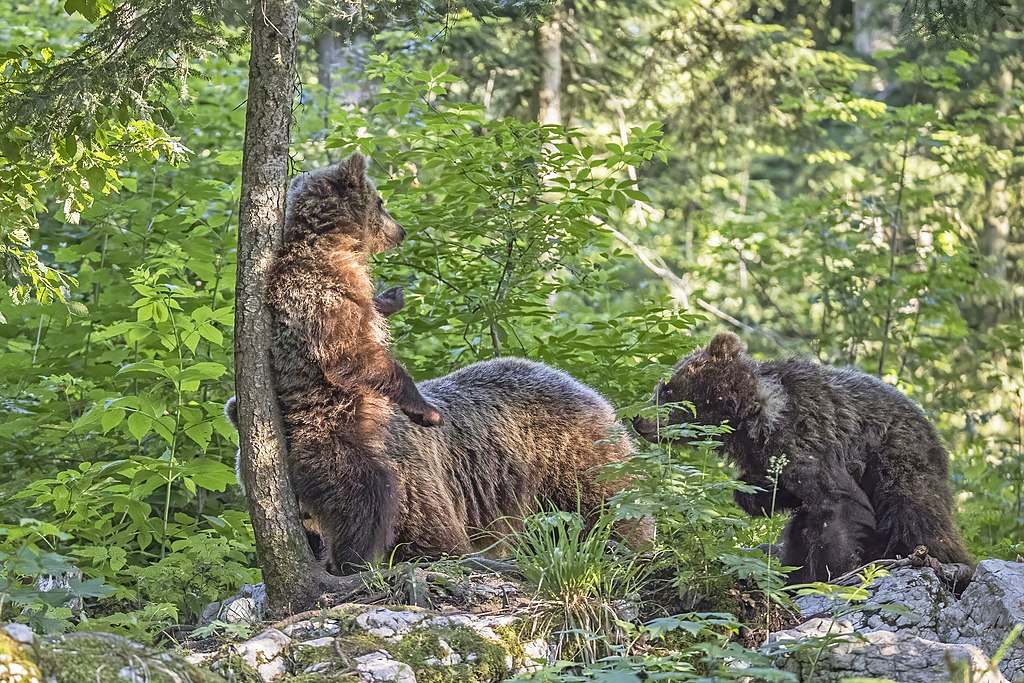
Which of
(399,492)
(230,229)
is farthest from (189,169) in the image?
(399,492)

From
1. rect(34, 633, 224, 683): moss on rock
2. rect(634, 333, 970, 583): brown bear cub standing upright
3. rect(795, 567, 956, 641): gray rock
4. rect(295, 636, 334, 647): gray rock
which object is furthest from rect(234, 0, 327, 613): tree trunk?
rect(795, 567, 956, 641): gray rock

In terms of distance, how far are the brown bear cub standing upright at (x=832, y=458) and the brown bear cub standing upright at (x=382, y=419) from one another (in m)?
0.72

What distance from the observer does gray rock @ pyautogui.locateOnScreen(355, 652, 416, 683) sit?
4.01m

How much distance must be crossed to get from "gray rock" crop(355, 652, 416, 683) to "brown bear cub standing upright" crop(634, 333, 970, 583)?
2.35 metres

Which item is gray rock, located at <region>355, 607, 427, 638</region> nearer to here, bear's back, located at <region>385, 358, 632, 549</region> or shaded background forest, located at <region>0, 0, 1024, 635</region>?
shaded background forest, located at <region>0, 0, 1024, 635</region>

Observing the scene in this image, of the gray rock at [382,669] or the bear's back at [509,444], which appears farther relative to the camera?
the bear's back at [509,444]

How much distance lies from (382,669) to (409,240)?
4173 millimetres

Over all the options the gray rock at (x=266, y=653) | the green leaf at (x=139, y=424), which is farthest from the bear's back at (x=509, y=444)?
the gray rock at (x=266, y=653)

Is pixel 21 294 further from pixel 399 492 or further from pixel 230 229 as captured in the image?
pixel 230 229

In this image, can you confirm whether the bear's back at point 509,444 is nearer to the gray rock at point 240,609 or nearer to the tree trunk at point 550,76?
the gray rock at point 240,609

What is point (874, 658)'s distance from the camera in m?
4.22

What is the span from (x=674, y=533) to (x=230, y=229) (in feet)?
14.4

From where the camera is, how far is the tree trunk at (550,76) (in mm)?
12992

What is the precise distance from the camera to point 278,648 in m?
4.17
